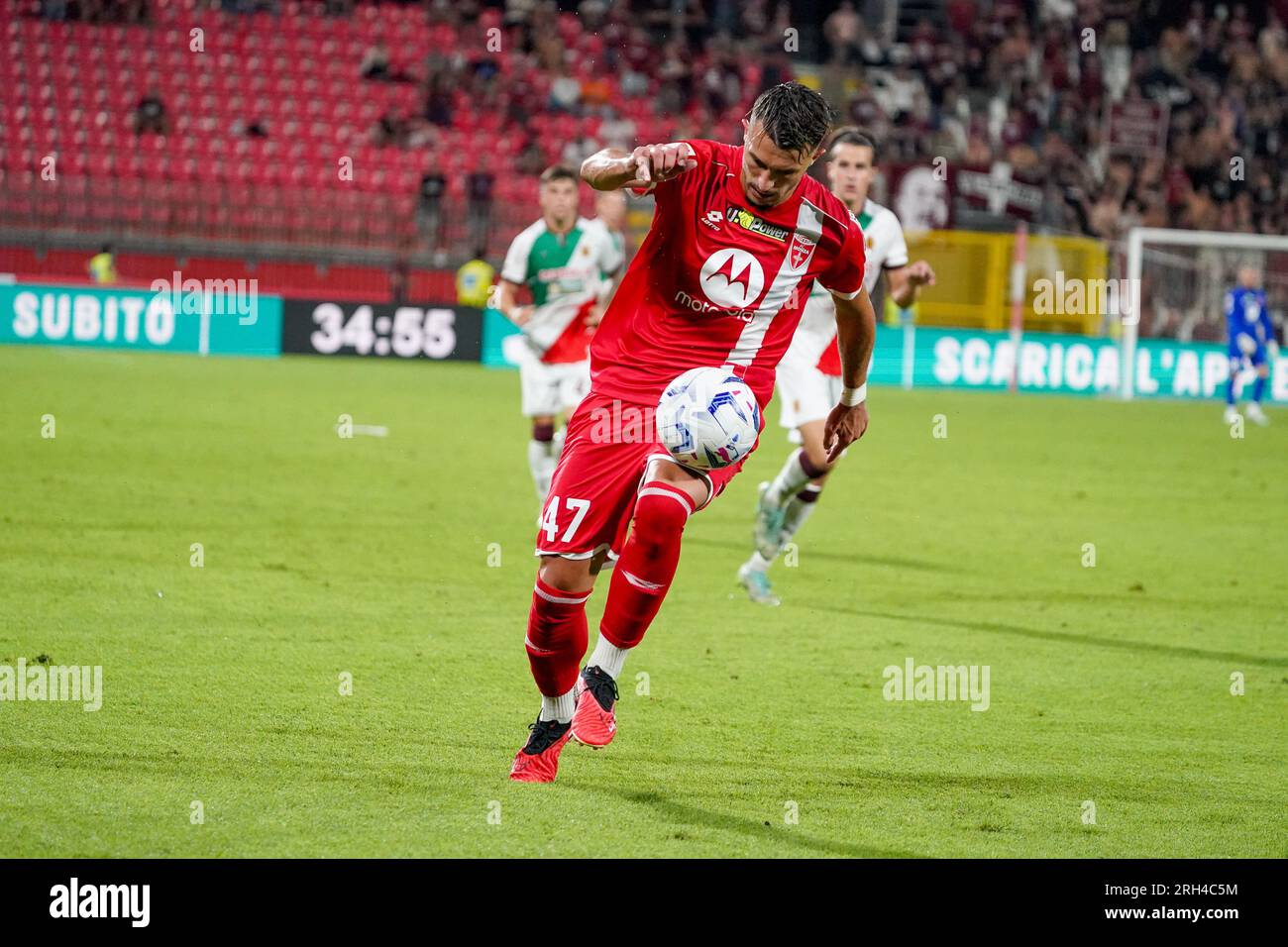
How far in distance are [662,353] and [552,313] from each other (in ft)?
20.0

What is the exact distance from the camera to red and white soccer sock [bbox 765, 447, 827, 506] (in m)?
8.66

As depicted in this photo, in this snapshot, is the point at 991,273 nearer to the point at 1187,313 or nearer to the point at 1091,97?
the point at 1187,313

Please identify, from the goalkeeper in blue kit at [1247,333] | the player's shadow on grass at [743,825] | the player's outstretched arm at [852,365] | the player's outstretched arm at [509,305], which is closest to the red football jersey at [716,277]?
the player's outstretched arm at [852,365]

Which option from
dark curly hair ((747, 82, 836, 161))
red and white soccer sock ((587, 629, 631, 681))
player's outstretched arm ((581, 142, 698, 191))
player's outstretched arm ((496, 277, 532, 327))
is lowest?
red and white soccer sock ((587, 629, 631, 681))

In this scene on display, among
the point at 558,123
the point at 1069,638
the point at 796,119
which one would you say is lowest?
the point at 1069,638

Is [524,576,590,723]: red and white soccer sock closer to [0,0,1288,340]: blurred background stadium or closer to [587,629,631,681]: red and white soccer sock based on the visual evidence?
[587,629,631,681]: red and white soccer sock

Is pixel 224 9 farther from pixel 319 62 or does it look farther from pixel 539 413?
pixel 539 413

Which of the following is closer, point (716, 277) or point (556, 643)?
point (556, 643)

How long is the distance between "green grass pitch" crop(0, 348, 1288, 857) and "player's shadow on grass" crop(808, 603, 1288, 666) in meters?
0.03

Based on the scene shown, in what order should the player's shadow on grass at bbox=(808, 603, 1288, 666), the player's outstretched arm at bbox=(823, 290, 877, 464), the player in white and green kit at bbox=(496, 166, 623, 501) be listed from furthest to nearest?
the player in white and green kit at bbox=(496, 166, 623, 501), the player's shadow on grass at bbox=(808, 603, 1288, 666), the player's outstretched arm at bbox=(823, 290, 877, 464)

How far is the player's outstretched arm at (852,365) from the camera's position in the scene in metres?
5.72

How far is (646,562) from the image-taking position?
519 cm

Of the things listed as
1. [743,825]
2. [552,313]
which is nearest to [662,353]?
[743,825]

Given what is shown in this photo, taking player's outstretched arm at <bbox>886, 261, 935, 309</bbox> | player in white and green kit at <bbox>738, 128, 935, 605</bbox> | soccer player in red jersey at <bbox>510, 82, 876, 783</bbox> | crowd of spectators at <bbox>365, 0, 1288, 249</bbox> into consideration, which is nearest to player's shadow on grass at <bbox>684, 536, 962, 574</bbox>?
player in white and green kit at <bbox>738, 128, 935, 605</bbox>
